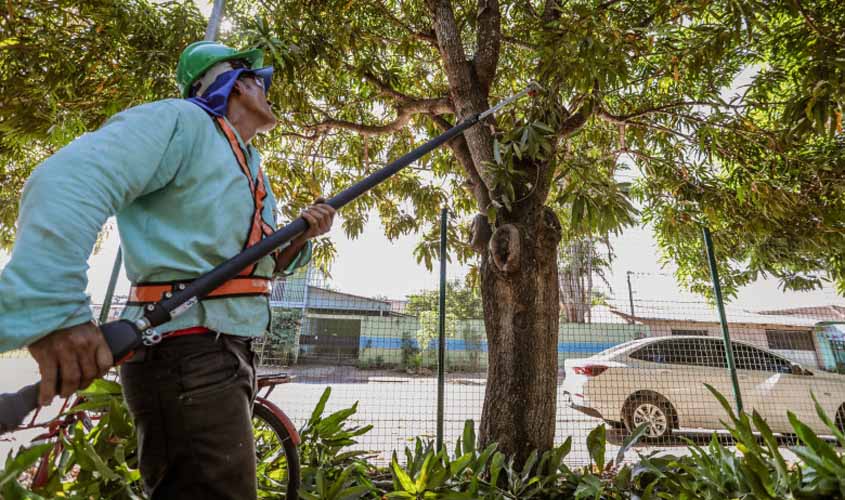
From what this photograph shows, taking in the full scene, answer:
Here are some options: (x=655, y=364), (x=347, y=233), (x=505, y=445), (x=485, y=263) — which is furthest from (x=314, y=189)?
(x=655, y=364)

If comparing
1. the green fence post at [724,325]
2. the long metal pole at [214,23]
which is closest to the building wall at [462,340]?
the green fence post at [724,325]

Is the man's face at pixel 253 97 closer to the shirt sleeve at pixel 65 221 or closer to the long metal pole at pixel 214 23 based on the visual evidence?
the shirt sleeve at pixel 65 221

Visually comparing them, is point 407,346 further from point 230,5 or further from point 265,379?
point 230,5

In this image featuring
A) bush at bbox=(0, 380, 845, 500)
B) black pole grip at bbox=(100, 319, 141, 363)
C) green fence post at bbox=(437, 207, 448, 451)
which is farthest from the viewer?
green fence post at bbox=(437, 207, 448, 451)

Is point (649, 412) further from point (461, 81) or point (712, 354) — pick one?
point (461, 81)

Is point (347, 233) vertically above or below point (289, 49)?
below

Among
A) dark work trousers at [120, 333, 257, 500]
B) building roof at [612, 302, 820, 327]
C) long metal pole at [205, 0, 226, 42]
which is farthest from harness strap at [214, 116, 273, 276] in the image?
building roof at [612, 302, 820, 327]

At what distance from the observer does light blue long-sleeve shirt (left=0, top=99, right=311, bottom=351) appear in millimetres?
791

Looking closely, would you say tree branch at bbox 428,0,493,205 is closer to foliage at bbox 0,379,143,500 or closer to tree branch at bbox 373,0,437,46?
tree branch at bbox 373,0,437,46

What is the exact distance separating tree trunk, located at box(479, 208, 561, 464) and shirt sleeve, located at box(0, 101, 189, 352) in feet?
8.12

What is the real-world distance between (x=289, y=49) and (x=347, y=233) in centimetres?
329

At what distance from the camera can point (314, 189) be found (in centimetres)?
554

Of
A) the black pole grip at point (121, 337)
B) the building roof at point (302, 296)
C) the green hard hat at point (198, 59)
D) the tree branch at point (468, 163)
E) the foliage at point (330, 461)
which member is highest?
the tree branch at point (468, 163)

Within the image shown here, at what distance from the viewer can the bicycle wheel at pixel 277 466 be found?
2.40 m
